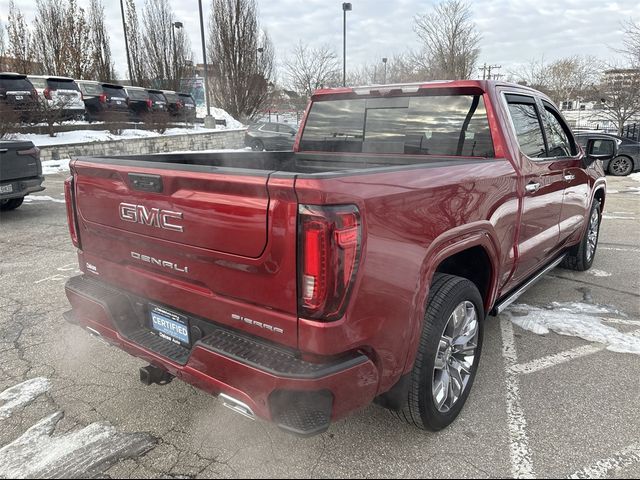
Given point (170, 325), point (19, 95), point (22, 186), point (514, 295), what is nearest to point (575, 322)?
point (514, 295)

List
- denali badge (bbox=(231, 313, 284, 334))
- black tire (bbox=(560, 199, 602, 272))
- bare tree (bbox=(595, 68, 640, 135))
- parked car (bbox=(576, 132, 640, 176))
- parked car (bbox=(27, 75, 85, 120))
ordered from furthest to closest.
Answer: bare tree (bbox=(595, 68, 640, 135)), parked car (bbox=(27, 75, 85, 120)), parked car (bbox=(576, 132, 640, 176)), black tire (bbox=(560, 199, 602, 272)), denali badge (bbox=(231, 313, 284, 334))

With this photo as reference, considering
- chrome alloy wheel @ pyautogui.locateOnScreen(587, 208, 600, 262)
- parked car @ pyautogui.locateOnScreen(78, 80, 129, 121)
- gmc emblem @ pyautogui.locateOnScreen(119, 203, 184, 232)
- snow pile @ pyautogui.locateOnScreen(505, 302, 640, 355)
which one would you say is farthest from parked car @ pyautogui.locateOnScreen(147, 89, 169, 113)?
gmc emblem @ pyautogui.locateOnScreen(119, 203, 184, 232)

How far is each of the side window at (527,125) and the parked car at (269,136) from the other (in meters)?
17.2

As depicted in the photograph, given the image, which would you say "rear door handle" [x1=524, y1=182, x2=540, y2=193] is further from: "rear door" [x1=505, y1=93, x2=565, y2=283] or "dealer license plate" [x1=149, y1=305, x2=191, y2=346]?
"dealer license plate" [x1=149, y1=305, x2=191, y2=346]

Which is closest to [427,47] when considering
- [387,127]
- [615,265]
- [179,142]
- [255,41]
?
[255,41]

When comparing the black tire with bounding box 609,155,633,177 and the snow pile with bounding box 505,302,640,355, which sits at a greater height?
the snow pile with bounding box 505,302,640,355

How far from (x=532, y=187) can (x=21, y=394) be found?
357 cm

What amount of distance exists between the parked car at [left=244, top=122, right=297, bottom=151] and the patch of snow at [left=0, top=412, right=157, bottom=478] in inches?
728

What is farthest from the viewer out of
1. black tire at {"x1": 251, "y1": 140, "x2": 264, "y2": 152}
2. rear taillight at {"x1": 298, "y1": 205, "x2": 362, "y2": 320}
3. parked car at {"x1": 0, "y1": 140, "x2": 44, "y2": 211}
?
black tire at {"x1": 251, "y1": 140, "x2": 264, "y2": 152}

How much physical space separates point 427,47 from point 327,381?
28.1 m

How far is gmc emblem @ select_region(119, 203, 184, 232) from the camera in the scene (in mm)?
2166

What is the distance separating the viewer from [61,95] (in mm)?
16109

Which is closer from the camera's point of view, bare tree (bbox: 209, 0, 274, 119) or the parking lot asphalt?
the parking lot asphalt

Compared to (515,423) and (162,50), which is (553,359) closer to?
(515,423)
